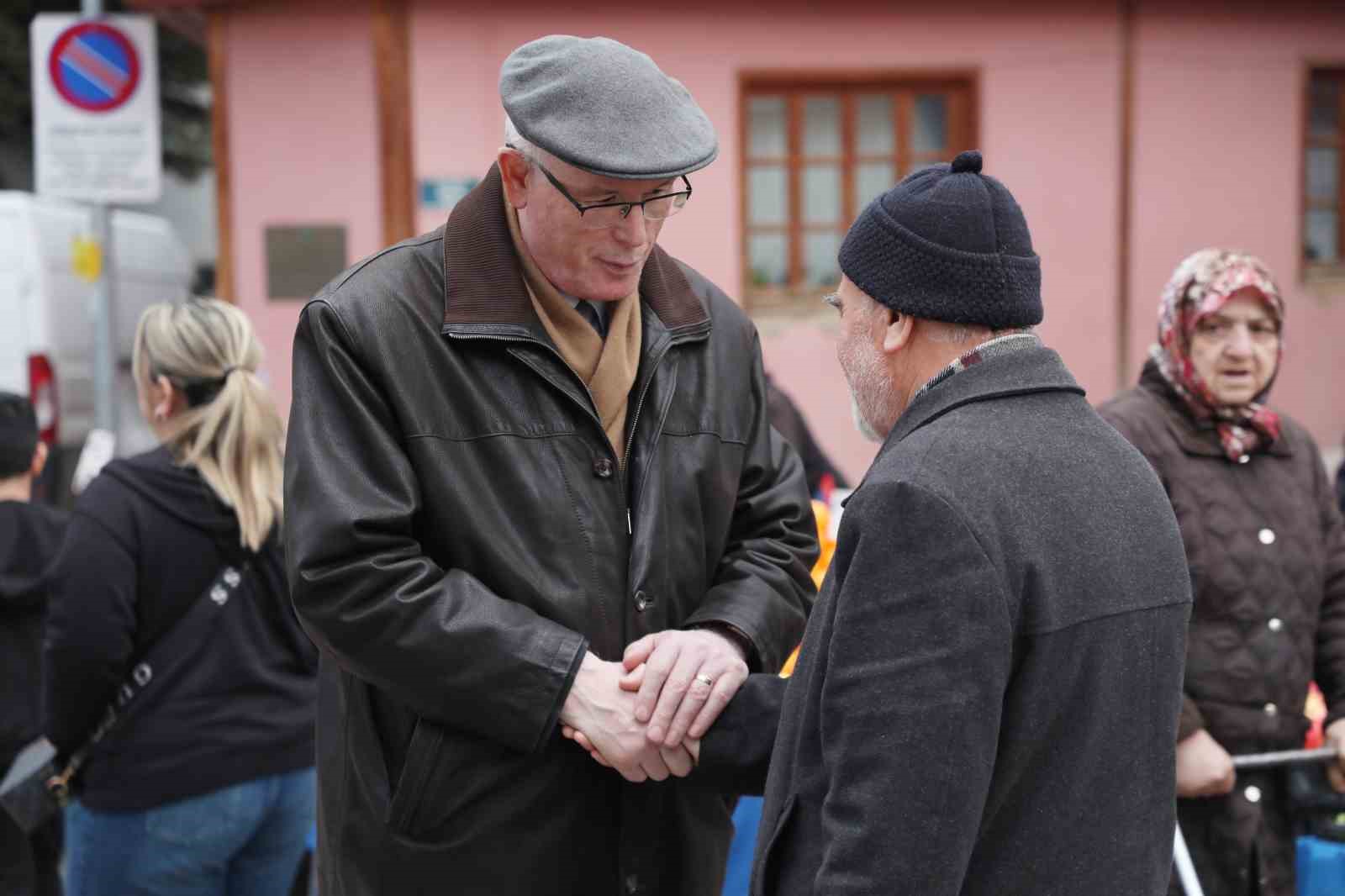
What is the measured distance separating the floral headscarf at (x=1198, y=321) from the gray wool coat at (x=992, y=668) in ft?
5.47

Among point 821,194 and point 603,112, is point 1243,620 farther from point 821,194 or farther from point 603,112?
point 821,194

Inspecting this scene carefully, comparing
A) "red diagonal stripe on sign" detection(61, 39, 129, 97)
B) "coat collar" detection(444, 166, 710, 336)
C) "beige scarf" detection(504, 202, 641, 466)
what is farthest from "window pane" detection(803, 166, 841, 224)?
"beige scarf" detection(504, 202, 641, 466)

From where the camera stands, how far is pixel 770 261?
32.2ft

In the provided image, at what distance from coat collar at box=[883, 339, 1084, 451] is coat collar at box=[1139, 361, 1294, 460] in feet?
5.46

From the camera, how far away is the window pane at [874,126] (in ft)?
32.1

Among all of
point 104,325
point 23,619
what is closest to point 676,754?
point 23,619

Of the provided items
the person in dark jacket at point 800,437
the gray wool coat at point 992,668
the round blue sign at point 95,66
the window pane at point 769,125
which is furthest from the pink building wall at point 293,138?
the gray wool coat at point 992,668

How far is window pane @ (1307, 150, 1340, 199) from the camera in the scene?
10234 mm

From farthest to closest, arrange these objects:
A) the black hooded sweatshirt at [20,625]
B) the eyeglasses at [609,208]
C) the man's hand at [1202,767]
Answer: the black hooded sweatshirt at [20,625]
the man's hand at [1202,767]
the eyeglasses at [609,208]

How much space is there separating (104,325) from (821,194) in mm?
4654

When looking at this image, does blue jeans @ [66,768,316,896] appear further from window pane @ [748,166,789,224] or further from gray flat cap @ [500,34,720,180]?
window pane @ [748,166,789,224]

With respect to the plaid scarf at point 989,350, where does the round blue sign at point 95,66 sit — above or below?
above

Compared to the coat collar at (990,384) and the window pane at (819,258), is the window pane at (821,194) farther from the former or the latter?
the coat collar at (990,384)

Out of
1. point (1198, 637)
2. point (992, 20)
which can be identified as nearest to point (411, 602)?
point (1198, 637)
